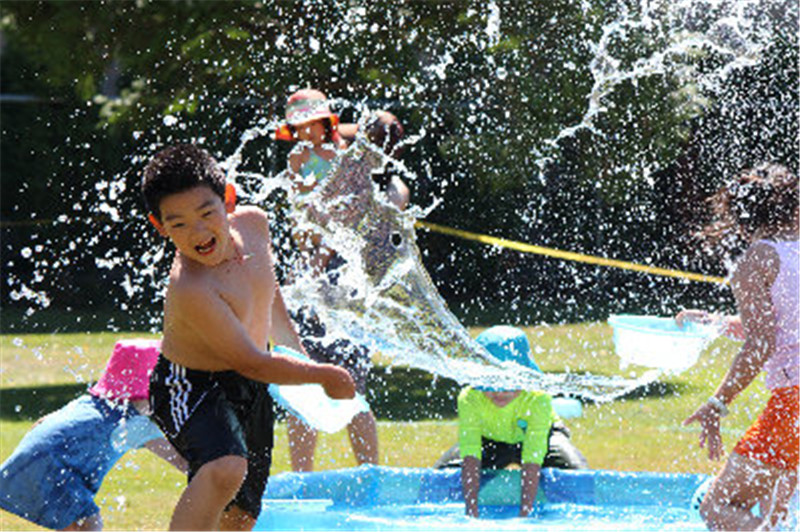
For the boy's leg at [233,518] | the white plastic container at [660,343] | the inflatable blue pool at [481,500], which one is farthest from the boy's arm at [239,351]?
the white plastic container at [660,343]

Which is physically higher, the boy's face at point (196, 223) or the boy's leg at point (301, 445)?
the boy's face at point (196, 223)

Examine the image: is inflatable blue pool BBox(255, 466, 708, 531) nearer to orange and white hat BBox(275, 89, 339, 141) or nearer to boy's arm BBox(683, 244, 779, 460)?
boy's arm BBox(683, 244, 779, 460)

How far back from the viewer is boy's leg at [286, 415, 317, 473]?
5645 mm

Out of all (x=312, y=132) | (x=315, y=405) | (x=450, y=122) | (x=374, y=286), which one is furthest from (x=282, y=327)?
(x=450, y=122)

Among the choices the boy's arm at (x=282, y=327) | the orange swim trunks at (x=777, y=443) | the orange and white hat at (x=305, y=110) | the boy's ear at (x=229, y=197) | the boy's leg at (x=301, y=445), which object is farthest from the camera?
the orange and white hat at (x=305, y=110)

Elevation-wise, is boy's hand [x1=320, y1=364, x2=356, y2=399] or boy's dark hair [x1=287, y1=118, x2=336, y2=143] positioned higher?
boy's dark hair [x1=287, y1=118, x2=336, y2=143]

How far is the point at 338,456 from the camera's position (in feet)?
21.6

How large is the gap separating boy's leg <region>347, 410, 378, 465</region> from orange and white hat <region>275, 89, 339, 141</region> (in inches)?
47.2

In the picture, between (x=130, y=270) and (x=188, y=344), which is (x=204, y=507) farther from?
(x=130, y=270)

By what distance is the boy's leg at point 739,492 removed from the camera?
4211 mm

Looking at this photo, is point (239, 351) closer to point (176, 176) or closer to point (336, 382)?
point (336, 382)

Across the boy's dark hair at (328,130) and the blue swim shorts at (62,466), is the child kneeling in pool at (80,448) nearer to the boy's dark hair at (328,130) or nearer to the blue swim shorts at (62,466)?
the blue swim shorts at (62,466)

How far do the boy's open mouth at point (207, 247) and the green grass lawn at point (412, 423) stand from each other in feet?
5.66

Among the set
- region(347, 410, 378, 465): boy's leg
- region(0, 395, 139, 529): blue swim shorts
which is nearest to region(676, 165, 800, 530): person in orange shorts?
region(0, 395, 139, 529): blue swim shorts
